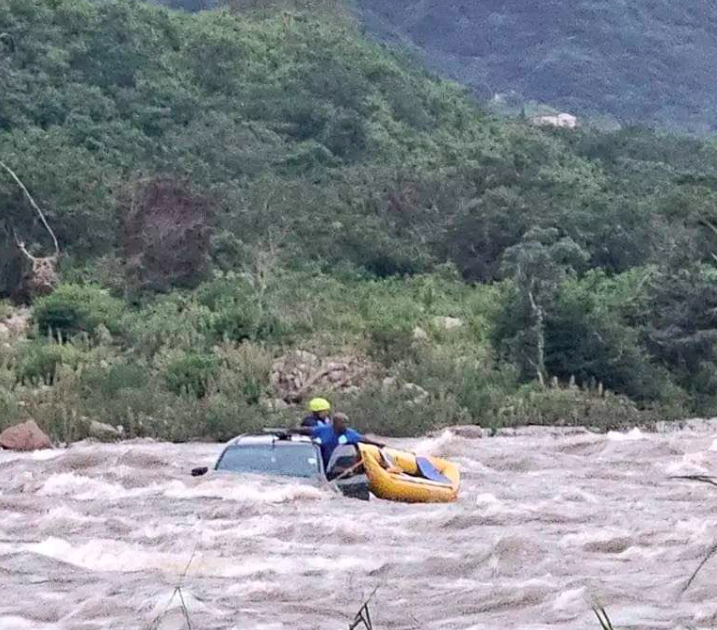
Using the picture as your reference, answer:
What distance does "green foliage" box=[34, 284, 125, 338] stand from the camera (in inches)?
1299

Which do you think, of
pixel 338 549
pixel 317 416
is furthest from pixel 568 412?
pixel 338 549

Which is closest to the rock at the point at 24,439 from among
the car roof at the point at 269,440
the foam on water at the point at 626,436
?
the car roof at the point at 269,440

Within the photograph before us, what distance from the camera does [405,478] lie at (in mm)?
17688

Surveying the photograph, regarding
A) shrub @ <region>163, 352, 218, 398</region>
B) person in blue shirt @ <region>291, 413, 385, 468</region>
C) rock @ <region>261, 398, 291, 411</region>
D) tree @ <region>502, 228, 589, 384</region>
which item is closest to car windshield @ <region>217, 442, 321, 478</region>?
person in blue shirt @ <region>291, 413, 385, 468</region>

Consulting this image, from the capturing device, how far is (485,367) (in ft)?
99.5

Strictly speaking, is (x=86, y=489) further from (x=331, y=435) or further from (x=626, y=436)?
(x=626, y=436)

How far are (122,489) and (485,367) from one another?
1261cm

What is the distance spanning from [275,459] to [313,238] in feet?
81.0

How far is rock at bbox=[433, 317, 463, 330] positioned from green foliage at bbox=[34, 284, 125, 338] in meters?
5.79

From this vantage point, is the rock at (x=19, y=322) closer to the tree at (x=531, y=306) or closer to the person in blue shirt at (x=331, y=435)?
the tree at (x=531, y=306)

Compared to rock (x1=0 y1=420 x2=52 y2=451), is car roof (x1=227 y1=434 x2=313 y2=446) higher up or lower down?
higher up

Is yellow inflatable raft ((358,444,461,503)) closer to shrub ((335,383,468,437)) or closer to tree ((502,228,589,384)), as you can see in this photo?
shrub ((335,383,468,437))

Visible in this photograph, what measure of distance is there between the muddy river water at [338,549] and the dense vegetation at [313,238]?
301cm

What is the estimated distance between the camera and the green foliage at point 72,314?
108 ft
